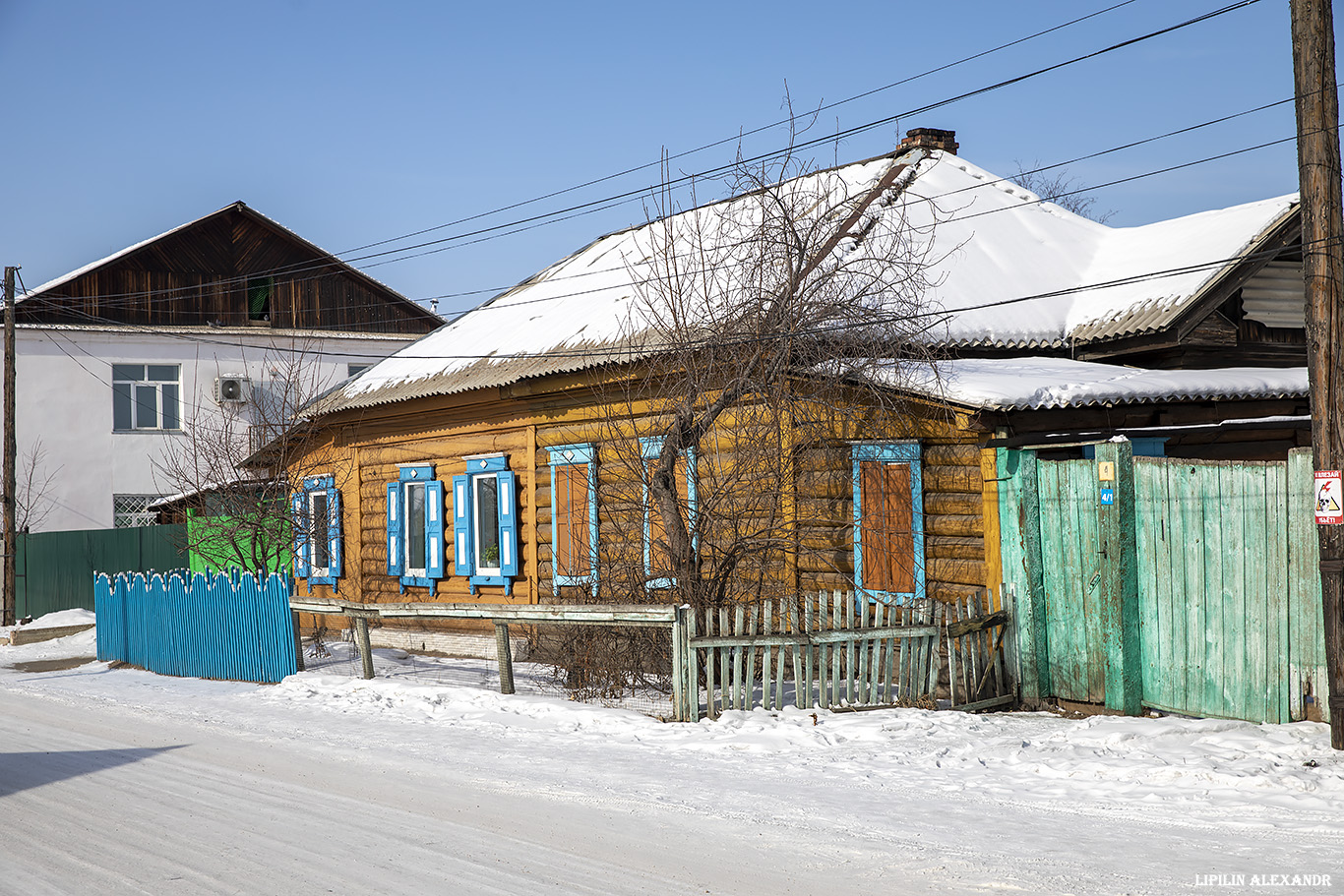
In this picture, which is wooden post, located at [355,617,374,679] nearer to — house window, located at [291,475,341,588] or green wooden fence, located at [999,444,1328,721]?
green wooden fence, located at [999,444,1328,721]

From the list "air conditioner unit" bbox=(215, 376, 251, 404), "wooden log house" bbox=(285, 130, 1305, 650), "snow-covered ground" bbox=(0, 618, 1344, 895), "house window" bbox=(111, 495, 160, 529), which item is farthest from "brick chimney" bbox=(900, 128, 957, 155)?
"house window" bbox=(111, 495, 160, 529)

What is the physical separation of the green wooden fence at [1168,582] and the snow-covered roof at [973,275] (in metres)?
3.03

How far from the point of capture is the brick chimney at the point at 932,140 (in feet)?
55.5

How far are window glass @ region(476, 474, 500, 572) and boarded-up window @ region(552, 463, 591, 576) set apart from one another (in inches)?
54.6

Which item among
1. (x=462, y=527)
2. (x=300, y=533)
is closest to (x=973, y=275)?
(x=462, y=527)

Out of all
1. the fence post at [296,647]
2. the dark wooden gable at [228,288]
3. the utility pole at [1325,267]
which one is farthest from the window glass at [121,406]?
the utility pole at [1325,267]

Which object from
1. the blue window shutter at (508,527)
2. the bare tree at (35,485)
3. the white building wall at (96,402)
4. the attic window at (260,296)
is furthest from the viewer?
the attic window at (260,296)

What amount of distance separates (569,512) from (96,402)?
22.8 metres

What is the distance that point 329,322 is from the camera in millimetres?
36344

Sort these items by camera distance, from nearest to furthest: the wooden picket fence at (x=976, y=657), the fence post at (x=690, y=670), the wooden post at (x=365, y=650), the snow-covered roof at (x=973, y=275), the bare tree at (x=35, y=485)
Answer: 1. the fence post at (x=690, y=670)
2. the wooden picket fence at (x=976, y=657)
3. the wooden post at (x=365, y=650)
4. the snow-covered roof at (x=973, y=275)
5. the bare tree at (x=35, y=485)

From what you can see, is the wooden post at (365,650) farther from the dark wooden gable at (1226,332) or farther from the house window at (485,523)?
the dark wooden gable at (1226,332)

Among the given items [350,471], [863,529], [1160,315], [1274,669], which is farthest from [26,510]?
[1274,669]

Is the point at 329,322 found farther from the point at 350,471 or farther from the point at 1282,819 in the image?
the point at 1282,819

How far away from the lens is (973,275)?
14.2 metres
